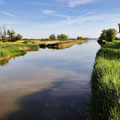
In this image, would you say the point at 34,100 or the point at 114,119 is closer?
the point at 114,119

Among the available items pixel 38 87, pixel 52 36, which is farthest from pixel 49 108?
pixel 52 36

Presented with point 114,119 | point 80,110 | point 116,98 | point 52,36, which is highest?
point 52,36

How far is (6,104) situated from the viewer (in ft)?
25.5

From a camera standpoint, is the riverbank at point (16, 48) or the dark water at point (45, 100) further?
the riverbank at point (16, 48)

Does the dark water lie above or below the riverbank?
below

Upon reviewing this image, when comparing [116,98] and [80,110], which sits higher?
[116,98]

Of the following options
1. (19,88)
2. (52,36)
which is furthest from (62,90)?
(52,36)

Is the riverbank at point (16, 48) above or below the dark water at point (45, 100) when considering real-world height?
above

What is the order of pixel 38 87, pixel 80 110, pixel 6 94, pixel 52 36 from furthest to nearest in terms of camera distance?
pixel 52 36, pixel 38 87, pixel 6 94, pixel 80 110

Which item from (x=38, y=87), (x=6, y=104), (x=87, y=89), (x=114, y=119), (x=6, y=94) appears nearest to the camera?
(x=114, y=119)

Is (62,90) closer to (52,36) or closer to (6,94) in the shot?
(6,94)

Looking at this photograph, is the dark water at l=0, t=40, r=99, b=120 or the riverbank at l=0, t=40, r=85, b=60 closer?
the dark water at l=0, t=40, r=99, b=120

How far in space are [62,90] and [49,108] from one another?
2.58m

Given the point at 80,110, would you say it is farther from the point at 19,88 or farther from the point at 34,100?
the point at 19,88
